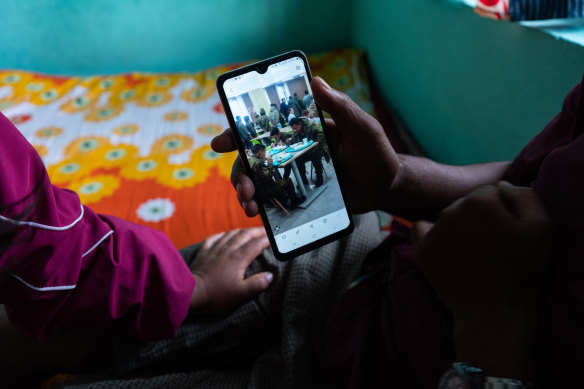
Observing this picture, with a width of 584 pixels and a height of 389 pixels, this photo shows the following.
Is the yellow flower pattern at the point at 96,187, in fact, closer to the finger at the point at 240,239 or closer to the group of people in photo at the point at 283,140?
the finger at the point at 240,239

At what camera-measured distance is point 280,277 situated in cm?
66

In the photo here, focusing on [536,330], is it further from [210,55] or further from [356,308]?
[210,55]

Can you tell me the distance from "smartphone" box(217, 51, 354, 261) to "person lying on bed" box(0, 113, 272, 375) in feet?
0.45

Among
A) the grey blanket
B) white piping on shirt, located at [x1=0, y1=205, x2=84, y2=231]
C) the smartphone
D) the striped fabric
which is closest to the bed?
the grey blanket

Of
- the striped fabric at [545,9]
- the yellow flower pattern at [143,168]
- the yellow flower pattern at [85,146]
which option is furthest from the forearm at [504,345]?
the yellow flower pattern at [85,146]

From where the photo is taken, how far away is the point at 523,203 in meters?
0.42

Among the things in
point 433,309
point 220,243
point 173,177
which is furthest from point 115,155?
point 433,309

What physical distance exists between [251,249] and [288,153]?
0.23 metres

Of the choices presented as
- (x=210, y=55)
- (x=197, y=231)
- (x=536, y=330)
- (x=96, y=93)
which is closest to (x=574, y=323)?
(x=536, y=330)

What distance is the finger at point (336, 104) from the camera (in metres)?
0.51

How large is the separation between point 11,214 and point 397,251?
472mm

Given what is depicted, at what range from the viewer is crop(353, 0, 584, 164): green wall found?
0.75 m

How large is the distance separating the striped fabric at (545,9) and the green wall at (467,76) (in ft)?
0.11

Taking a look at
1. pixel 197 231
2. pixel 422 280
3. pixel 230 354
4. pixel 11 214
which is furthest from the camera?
pixel 197 231
